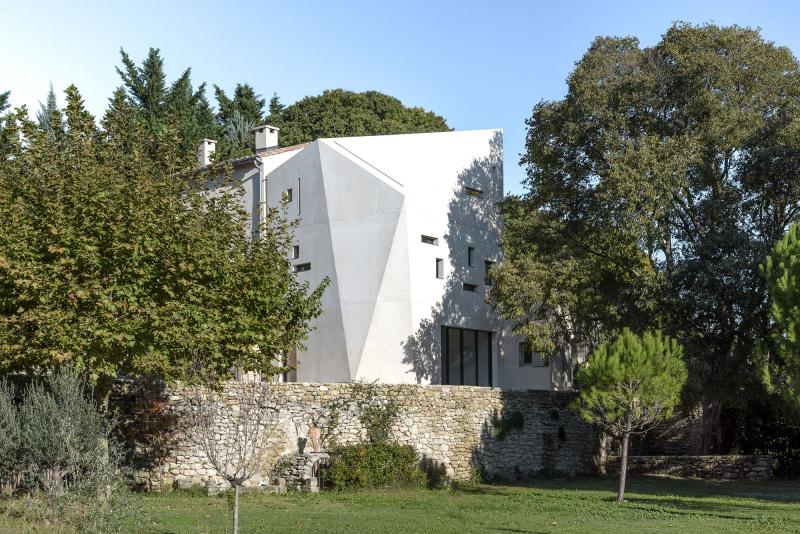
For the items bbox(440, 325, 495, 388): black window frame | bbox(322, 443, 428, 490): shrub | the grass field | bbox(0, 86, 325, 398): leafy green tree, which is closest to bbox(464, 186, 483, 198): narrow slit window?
bbox(440, 325, 495, 388): black window frame

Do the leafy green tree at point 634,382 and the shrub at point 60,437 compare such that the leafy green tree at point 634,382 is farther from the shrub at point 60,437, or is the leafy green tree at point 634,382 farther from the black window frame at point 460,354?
the shrub at point 60,437

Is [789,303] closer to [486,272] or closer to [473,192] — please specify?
[486,272]

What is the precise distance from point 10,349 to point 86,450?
4.03 m

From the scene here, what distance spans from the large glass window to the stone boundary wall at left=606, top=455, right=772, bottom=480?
24.9 ft

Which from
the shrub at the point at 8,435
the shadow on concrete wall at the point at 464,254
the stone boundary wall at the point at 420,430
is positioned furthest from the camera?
the shadow on concrete wall at the point at 464,254

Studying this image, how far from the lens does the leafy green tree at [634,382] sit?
2422 centimetres

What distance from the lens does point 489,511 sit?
20906 mm

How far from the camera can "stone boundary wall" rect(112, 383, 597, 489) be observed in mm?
24531

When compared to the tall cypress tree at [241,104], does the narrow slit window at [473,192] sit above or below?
below

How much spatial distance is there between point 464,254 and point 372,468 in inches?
483

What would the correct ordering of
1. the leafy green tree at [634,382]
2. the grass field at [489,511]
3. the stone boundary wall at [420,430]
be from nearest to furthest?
the grass field at [489,511] < the leafy green tree at [634,382] < the stone boundary wall at [420,430]

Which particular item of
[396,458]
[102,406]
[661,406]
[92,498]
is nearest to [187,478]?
[102,406]

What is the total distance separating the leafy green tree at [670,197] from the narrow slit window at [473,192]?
11.6ft

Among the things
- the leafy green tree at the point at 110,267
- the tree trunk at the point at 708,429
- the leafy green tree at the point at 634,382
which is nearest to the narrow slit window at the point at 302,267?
the leafy green tree at the point at 110,267
